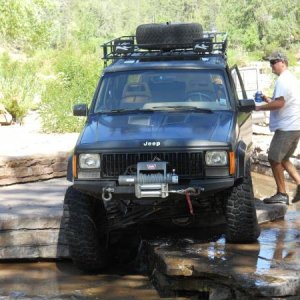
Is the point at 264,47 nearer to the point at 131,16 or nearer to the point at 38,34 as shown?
the point at 38,34

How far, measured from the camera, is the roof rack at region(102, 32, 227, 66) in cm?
758

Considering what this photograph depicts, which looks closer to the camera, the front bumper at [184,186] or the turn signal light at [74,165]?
the front bumper at [184,186]

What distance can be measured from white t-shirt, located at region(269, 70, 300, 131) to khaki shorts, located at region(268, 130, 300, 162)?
0.07 meters

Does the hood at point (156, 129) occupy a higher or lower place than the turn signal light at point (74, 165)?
higher

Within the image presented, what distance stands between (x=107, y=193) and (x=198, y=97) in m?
1.61

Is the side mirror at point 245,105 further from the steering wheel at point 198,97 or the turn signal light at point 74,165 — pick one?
the turn signal light at point 74,165


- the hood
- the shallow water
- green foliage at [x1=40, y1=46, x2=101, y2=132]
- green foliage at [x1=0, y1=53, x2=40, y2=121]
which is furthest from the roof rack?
green foliage at [x1=0, y1=53, x2=40, y2=121]

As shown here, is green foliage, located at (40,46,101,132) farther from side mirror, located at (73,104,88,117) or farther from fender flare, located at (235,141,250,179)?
fender flare, located at (235,141,250,179)

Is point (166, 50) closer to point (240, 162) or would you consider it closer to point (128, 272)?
point (240, 162)

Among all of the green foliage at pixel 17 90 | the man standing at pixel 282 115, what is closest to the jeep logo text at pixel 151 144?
the man standing at pixel 282 115

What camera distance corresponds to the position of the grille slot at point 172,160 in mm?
5953

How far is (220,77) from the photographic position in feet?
23.5

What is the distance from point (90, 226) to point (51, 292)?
68 cm

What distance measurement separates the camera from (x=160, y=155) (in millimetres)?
5977
